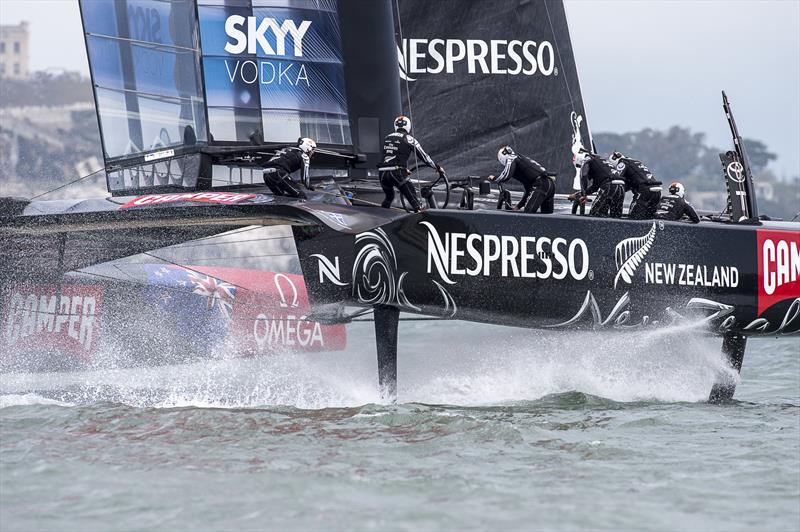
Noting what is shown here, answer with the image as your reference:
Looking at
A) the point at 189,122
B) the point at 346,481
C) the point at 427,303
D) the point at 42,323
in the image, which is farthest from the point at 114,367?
the point at 346,481

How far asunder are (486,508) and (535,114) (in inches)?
224

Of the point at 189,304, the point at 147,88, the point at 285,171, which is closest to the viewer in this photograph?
the point at 285,171

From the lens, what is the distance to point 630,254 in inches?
321

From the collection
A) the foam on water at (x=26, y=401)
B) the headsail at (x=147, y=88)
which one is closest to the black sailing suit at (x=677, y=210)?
the headsail at (x=147, y=88)

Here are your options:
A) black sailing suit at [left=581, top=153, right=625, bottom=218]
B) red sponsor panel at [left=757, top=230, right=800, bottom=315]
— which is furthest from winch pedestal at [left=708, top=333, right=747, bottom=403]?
black sailing suit at [left=581, top=153, right=625, bottom=218]

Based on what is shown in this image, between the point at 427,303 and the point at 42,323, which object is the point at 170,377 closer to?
the point at 42,323

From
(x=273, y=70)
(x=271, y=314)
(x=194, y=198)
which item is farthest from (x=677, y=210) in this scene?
(x=271, y=314)

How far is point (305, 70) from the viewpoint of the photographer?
870 centimetres

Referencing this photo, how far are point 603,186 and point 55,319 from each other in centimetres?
426

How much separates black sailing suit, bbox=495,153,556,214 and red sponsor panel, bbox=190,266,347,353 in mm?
2972

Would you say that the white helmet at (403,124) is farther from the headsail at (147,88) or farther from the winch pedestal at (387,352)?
the headsail at (147,88)

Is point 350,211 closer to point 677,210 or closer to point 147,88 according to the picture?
point 147,88

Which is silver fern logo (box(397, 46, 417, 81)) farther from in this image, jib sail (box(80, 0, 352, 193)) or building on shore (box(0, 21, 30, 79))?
building on shore (box(0, 21, 30, 79))

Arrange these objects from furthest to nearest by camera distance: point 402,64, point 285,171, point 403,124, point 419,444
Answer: point 402,64, point 403,124, point 285,171, point 419,444
